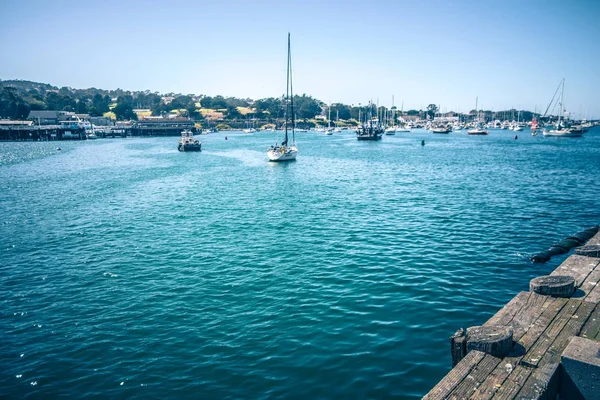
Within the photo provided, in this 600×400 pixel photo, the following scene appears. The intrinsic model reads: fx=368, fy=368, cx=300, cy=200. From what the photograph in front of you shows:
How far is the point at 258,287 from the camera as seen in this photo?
17.6 meters

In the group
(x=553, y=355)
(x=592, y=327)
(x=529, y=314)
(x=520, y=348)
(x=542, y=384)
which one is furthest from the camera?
(x=529, y=314)

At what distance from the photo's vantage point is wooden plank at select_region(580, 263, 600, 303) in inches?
412

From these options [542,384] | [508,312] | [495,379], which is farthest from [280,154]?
[542,384]

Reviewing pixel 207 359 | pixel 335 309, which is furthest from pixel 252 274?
pixel 207 359

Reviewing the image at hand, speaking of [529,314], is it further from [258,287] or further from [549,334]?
[258,287]

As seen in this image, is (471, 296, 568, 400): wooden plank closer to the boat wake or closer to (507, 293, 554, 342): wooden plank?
(507, 293, 554, 342): wooden plank

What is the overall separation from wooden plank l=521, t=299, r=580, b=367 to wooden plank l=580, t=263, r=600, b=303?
49cm

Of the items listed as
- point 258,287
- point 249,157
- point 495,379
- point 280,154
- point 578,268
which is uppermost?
point 280,154

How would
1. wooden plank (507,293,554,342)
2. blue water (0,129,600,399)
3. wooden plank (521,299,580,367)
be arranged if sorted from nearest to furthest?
wooden plank (521,299,580,367), wooden plank (507,293,554,342), blue water (0,129,600,399)

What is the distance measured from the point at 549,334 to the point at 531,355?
4.03ft

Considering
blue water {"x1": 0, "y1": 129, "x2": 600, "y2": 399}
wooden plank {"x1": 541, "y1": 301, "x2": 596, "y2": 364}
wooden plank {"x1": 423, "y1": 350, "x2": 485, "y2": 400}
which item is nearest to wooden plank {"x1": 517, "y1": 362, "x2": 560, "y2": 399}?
wooden plank {"x1": 541, "y1": 301, "x2": 596, "y2": 364}

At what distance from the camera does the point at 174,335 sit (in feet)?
44.9

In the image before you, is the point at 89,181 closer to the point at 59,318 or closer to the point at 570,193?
the point at 59,318

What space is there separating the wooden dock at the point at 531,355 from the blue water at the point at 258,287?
3053 millimetres
